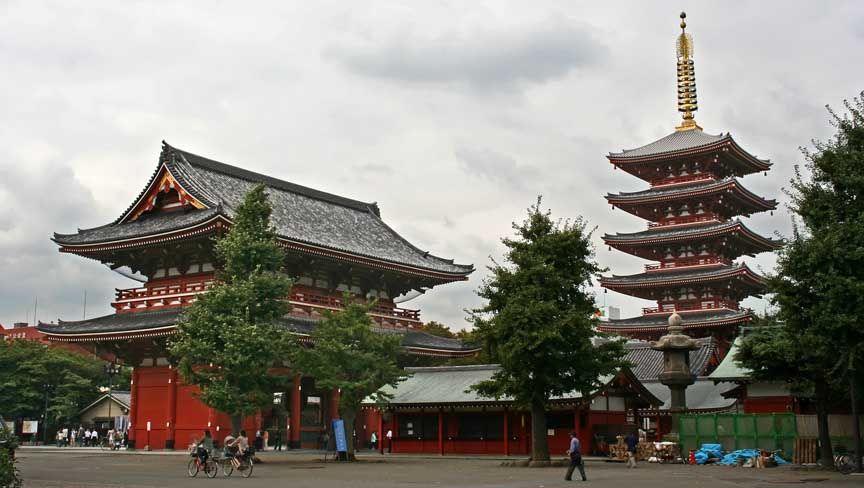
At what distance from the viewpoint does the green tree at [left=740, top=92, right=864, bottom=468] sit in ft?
98.4

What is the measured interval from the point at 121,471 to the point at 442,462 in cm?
1465

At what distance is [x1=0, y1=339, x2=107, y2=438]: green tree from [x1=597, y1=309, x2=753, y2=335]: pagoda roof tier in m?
43.5

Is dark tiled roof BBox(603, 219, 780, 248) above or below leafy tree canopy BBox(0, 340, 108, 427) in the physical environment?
above

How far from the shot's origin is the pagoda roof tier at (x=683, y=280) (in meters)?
65.2

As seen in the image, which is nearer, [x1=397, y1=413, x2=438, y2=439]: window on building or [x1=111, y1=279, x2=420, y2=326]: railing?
[x1=397, y1=413, x2=438, y2=439]: window on building

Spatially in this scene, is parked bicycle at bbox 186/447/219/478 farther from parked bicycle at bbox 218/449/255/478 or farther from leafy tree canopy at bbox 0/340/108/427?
leafy tree canopy at bbox 0/340/108/427

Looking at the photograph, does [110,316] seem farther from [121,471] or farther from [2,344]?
[2,344]

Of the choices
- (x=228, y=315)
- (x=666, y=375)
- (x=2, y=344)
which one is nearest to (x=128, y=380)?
(x=2, y=344)

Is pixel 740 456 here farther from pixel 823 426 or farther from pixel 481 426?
pixel 481 426

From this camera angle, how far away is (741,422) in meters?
41.5

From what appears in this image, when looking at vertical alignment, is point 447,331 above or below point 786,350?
above

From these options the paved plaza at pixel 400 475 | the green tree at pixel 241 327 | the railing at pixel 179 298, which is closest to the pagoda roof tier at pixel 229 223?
the railing at pixel 179 298

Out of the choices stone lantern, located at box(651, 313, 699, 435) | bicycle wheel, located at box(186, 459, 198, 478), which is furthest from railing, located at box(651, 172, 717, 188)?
bicycle wheel, located at box(186, 459, 198, 478)

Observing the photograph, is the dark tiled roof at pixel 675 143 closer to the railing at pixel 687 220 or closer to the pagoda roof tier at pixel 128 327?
the railing at pixel 687 220
